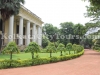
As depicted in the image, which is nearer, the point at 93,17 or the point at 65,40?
the point at 93,17

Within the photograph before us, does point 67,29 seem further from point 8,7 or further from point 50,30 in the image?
point 8,7

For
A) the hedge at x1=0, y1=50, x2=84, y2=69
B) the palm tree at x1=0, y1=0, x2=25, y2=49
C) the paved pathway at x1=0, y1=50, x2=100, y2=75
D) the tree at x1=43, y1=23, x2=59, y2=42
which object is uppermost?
the tree at x1=43, y1=23, x2=59, y2=42

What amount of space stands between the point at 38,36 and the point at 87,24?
47.6 feet

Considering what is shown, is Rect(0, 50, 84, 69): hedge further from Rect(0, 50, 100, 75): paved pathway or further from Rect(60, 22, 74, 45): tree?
Rect(60, 22, 74, 45): tree

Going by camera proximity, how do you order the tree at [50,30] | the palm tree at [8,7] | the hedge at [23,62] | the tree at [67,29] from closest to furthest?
the hedge at [23,62] < the palm tree at [8,7] < the tree at [67,29] < the tree at [50,30]

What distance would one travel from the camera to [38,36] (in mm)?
45750

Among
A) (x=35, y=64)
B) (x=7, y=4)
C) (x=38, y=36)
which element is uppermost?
(x=7, y=4)

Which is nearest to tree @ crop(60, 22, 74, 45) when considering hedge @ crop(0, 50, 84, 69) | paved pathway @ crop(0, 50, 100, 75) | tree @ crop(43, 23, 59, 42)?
tree @ crop(43, 23, 59, 42)

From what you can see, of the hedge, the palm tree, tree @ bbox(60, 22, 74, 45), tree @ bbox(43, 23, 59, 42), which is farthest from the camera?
tree @ bbox(43, 23, 59, 42)

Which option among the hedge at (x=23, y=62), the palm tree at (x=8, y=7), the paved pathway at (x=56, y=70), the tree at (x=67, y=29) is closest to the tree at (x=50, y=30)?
the tree at (x=67, y=29)

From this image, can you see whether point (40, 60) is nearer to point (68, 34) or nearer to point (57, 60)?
point (57, 60)

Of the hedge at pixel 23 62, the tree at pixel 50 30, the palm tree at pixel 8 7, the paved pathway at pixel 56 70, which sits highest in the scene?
the tree at pixel 50 30

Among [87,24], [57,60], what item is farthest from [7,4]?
[87,24]

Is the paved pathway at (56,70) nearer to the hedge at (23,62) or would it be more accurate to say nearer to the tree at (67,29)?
the hedge at (23,62)
